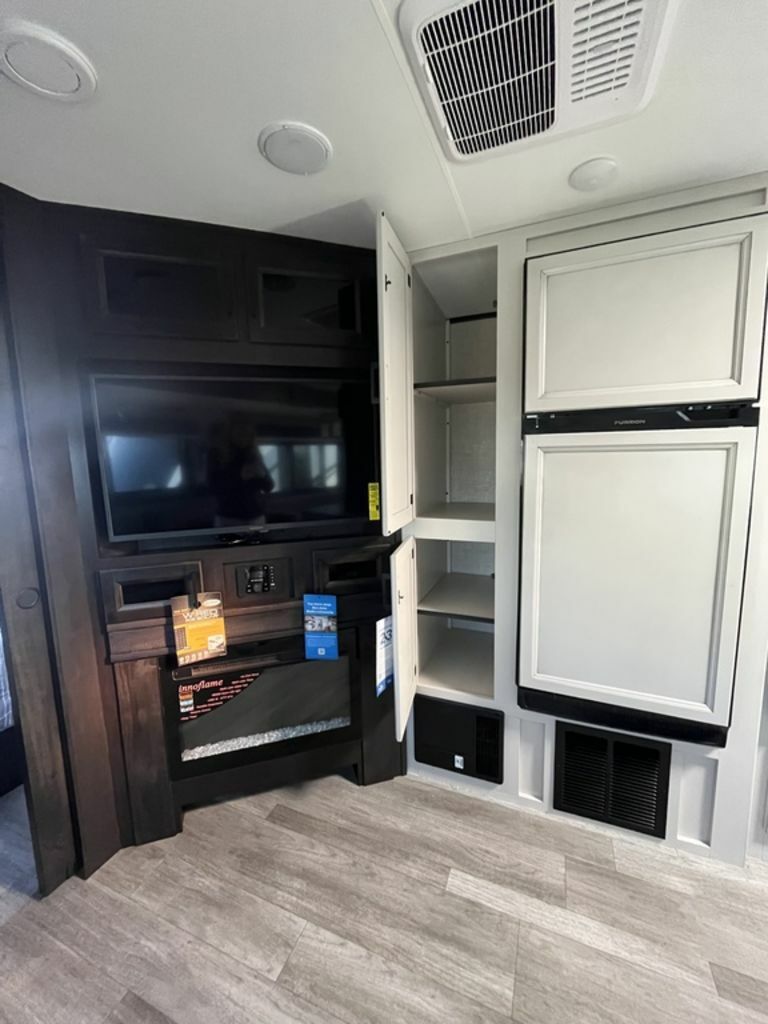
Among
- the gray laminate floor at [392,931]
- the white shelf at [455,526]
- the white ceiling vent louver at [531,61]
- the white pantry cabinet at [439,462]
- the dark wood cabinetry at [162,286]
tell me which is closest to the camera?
the white ceiling vent louver at [531,61]

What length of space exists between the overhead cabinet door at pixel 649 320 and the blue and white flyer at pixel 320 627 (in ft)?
3.72

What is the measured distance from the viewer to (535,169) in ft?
3.95

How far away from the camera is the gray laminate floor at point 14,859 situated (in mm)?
1471

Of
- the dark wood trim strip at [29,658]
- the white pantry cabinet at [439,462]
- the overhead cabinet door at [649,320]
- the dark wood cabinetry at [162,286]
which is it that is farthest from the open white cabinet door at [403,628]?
the dark wood trim strip at [29,658]

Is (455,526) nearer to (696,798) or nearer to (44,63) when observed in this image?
(696,798)

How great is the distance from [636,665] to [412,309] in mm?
1645

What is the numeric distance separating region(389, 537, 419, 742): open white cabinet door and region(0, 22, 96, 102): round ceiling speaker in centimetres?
146

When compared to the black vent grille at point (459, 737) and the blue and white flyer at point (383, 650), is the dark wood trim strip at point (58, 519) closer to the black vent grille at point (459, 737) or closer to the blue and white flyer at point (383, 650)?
the blue and white flyer at point (383, 650)

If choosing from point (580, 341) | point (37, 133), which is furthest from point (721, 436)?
point (37, 133)

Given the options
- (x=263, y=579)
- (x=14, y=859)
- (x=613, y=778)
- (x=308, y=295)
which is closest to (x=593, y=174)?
(x=308, y=295)

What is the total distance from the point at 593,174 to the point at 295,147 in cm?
87

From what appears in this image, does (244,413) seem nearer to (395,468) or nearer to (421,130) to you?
(395,468)

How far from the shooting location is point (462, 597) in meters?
2.04

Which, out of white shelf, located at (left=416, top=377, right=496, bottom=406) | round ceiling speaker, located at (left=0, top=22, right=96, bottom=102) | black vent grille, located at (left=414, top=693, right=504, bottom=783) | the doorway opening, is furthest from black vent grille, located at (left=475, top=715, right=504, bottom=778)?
round ceiling speaker, located at (left=0, top=22, right=96, bottom=102)
